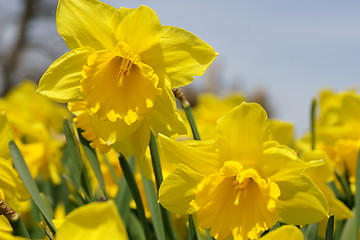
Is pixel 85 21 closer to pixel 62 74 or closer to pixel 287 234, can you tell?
pixel 62 74

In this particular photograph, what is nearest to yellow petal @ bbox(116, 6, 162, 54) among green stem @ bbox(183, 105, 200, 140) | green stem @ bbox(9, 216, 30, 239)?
green stem @ bbox(183, 105, 200, 140)

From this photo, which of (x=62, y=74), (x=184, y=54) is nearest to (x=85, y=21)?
(x=62, y=74)

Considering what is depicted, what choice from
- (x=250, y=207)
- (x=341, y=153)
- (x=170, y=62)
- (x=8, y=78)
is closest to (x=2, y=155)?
(x=170, y=62)

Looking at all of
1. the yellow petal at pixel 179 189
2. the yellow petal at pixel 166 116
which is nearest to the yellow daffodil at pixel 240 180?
the yellow petal at pixel 179 189

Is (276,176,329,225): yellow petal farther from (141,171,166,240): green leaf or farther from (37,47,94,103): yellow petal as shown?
(37,47,94,103): yellow petal

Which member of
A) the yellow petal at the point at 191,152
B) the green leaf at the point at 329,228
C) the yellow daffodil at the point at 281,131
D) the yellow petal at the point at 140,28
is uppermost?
the yellow petal at the point at 140,28

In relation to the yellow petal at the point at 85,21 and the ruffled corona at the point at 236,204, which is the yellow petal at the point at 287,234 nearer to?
the ruffled corona at the point at 236,204

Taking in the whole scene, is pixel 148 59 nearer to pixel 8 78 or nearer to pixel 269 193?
pixel 269 193
